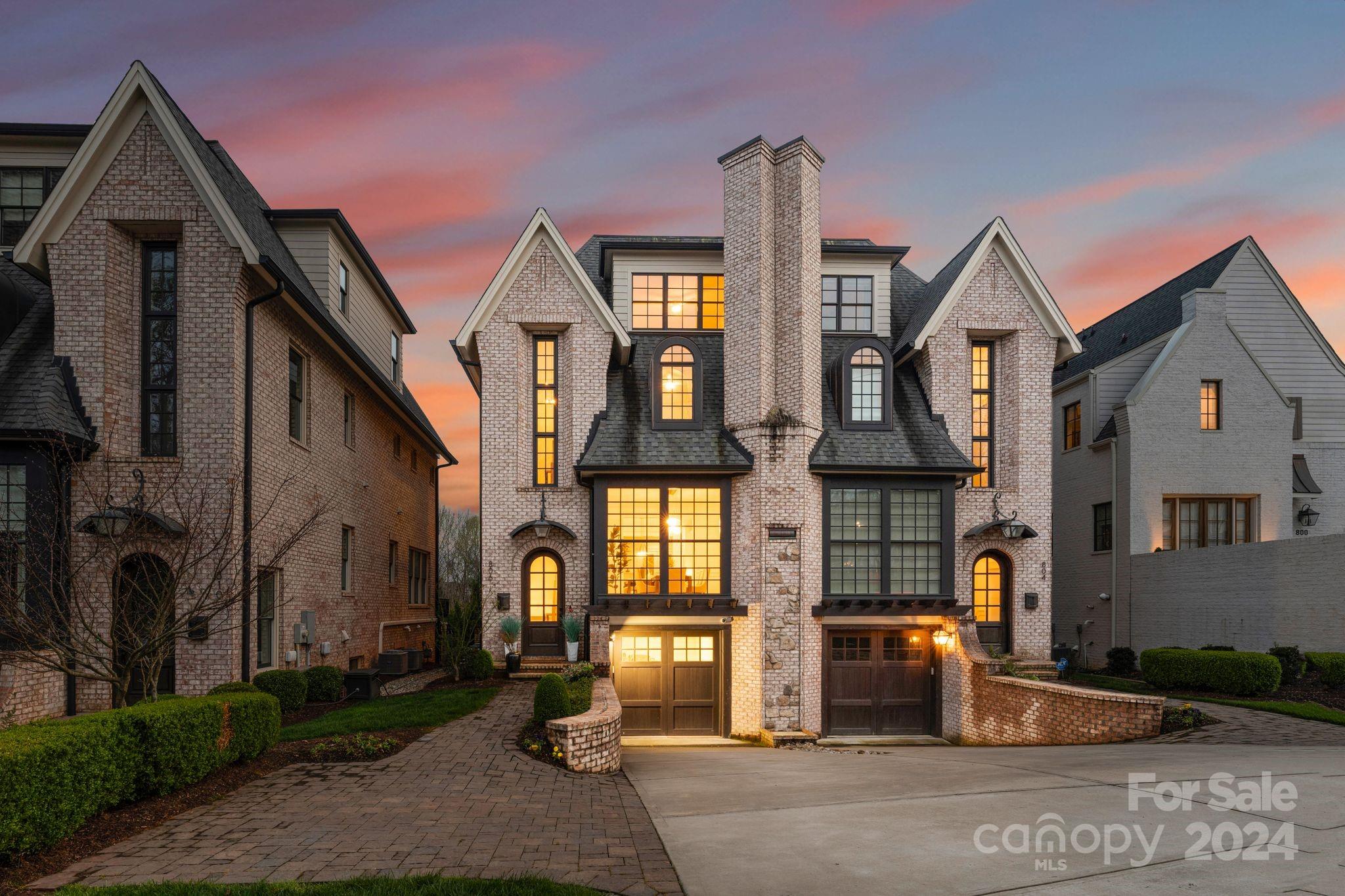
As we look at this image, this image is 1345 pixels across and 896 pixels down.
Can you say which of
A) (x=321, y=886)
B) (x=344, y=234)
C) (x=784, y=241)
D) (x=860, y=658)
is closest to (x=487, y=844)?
(x=321, y=886)

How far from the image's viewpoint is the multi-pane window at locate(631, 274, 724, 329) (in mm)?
23344

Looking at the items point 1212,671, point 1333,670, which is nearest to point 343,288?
point 1212,671

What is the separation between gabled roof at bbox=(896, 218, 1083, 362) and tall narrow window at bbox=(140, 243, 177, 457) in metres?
16.6

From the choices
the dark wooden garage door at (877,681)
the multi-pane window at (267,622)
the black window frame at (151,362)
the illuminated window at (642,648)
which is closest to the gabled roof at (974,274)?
the dark wooden garage door at (877,681)

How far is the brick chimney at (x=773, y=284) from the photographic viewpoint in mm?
20281

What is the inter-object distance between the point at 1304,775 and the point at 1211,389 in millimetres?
17264

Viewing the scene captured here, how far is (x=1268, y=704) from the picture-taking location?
17.1 metres

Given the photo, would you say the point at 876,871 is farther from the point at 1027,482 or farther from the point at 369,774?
the point at 1027,482

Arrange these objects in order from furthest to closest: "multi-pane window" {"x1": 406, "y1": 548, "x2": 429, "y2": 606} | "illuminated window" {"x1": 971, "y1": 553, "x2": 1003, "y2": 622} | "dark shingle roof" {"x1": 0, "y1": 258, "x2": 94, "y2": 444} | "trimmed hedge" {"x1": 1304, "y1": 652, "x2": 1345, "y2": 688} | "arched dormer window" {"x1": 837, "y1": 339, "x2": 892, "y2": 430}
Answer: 1. "multi-pane window" {"x1": 406, "y1": 548, "x2": 429, "y2": 606}
2. "illuminated window" {"x1": 971, "y1": 553, "x2": 1003, "y2": 622}
3. "arched dormer window" {"x1": 837, "y1": 339, "x2": 892, "y2": 430}
4. "trimmed hedge" {"x1": 1304, "y1": 652, "x2": 1345, "y2": 688}
5. "dark shingle roof" {"x1": 0, "y1": 258, "x2": 94, "y2": 444}

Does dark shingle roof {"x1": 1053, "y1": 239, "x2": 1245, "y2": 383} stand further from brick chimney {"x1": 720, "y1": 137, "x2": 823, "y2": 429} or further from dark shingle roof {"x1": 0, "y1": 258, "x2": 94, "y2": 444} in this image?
dark shingle roof {"x1": 0, "y1": 258, "x2": 94, "y2": 444}

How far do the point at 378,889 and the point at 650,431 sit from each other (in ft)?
49.1

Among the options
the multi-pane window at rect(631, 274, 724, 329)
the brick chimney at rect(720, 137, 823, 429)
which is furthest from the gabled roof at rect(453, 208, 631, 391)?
the brick chimney at rect(720, 137, 823, 429)

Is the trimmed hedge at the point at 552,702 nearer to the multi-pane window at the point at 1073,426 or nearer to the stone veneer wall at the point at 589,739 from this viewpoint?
the stone veneer wall at the point at 589,739

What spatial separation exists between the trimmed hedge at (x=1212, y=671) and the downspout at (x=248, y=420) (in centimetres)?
1957
